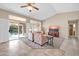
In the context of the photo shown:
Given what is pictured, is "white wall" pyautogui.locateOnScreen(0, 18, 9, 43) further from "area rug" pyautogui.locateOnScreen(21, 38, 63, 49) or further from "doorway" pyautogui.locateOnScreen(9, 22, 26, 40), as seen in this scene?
"area rug" pyautogui.locateOnScreen(21, 38, 63, 49)

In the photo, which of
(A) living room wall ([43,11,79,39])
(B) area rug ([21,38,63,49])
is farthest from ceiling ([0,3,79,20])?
(B) area rug ([21,38,63,49])

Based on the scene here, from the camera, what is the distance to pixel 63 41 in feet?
10.9

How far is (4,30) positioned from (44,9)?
4.13 ft

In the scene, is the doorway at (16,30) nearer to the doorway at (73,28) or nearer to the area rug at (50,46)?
the area rug at (50,46)

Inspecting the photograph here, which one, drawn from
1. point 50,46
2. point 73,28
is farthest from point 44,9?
point 50,46

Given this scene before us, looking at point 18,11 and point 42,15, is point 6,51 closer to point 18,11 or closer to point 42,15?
point 18,11

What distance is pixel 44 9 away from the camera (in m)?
2.97

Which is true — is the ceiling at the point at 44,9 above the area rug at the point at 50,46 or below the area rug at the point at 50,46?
above

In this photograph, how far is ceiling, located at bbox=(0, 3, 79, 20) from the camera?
2736mm

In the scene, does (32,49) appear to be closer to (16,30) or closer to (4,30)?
(16,30)

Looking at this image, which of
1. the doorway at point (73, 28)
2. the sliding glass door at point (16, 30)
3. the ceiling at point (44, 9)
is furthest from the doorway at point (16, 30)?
the doorway at point (73, 28)

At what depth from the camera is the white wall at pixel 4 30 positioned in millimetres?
2835

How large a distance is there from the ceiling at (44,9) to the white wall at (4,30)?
0.36 meters

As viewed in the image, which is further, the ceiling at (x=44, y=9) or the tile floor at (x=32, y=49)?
the tile floor at (x=32, y=49)
